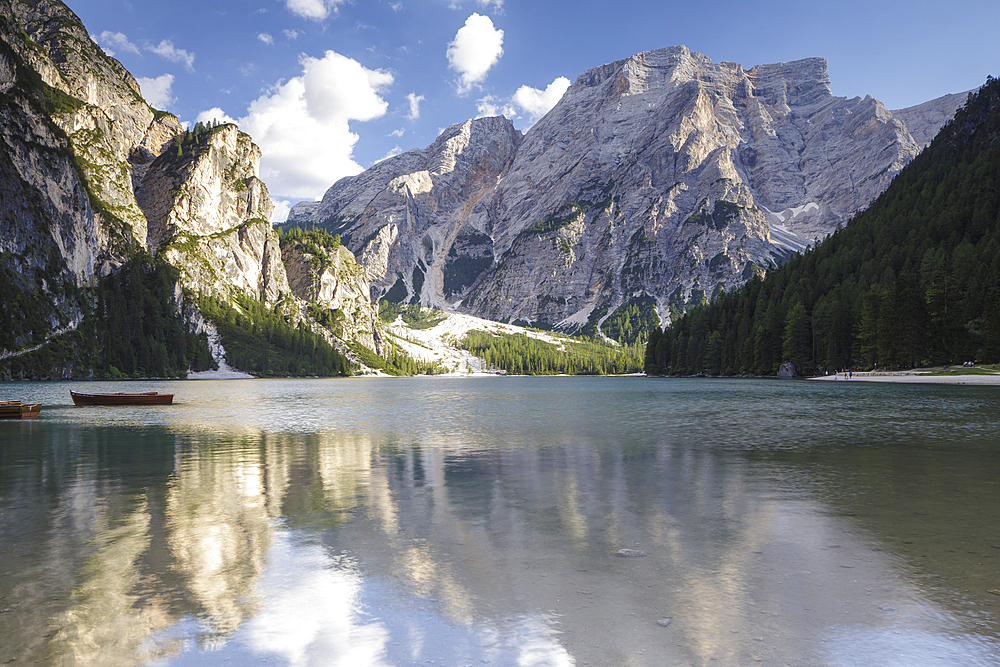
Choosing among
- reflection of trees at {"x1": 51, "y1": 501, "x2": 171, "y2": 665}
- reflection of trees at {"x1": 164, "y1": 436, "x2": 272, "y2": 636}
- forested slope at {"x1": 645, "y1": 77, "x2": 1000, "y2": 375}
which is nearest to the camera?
reflection of trees at {"x1": 51, "y1": 501, "x2": 171, "y2": 665}

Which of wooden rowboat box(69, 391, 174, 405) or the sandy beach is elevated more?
wooden rowboat box(69, 391, 174, 405)

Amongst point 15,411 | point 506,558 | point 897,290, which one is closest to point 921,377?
point 897,290

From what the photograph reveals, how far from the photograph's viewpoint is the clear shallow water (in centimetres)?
865

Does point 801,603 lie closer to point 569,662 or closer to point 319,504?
point 569,662

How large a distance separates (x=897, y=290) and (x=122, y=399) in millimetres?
137732

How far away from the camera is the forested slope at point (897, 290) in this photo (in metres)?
104

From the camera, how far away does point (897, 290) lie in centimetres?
10900

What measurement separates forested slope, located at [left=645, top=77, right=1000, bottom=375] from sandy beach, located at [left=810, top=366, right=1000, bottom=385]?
3.10 metres

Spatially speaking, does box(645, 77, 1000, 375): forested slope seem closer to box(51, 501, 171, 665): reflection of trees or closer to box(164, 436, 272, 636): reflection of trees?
box(164, 436, 272, 636): reflection of trees

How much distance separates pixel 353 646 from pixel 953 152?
23527cm

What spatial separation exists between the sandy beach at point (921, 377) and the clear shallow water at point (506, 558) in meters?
82.2

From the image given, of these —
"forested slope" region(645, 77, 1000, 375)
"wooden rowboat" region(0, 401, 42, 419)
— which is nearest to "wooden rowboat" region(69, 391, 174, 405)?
"wooden rowboat" region(0, 401, 42, 419)

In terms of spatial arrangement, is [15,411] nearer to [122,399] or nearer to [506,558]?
[122,399]

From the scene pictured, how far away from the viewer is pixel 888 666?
308 inches
